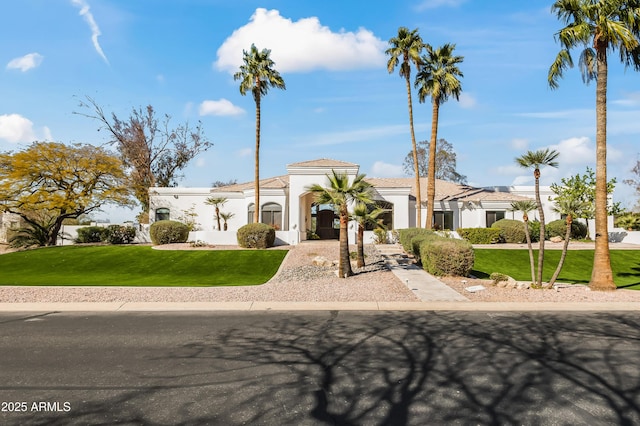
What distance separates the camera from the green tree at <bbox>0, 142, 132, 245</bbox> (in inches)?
1225

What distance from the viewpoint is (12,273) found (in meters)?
21.1

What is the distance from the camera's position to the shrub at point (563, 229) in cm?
3381

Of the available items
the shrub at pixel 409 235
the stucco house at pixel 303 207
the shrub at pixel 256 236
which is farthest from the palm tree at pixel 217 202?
the shrub at pixel 409 235

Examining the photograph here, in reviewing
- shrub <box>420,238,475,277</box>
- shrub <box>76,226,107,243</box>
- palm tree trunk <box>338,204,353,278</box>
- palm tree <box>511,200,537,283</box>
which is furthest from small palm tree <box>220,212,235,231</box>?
palm tree <box>511,200,537,283</box>

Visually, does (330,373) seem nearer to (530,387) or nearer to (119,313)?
(530,387)

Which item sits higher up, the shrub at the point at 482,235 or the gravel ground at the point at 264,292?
the shrub at the point at 482,235

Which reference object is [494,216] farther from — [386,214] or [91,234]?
[91,234]

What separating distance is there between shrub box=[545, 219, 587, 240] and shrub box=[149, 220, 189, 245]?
3044 centimetres

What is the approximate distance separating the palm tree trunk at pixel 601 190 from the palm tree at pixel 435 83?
15.1 meters

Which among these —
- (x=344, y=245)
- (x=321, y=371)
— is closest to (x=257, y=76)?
(x=344, y=245)

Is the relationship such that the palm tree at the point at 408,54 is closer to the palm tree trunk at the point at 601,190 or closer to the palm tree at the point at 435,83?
the palm tree at the point at 435,83

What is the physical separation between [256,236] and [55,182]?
18437 millimetres

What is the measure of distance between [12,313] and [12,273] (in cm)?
1163

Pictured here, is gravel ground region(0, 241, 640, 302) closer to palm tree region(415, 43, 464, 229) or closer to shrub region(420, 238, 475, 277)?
shrub region(420, 238, 475, 277)
